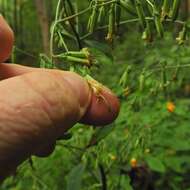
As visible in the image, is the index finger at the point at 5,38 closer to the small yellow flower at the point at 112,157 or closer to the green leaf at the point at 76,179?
the green leaf at the point at 76,179

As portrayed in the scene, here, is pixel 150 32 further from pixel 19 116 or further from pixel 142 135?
pixel 142 135

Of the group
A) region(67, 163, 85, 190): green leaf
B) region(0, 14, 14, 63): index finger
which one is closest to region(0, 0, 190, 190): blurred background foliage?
region(67, 163, 85, 190): green leaf

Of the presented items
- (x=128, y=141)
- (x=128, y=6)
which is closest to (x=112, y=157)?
(x=128, y=141)

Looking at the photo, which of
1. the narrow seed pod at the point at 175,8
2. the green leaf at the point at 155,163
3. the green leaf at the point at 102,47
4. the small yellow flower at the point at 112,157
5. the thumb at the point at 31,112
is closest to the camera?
the thumb at the point at 31,112

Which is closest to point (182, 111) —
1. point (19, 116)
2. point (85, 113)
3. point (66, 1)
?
point (66, 1)

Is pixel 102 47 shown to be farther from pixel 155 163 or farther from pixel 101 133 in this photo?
pixel 155 163

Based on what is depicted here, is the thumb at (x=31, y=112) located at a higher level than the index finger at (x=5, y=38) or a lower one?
lower

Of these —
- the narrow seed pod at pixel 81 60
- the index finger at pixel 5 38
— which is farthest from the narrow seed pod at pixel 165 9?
the index finger at pixel 5 38
